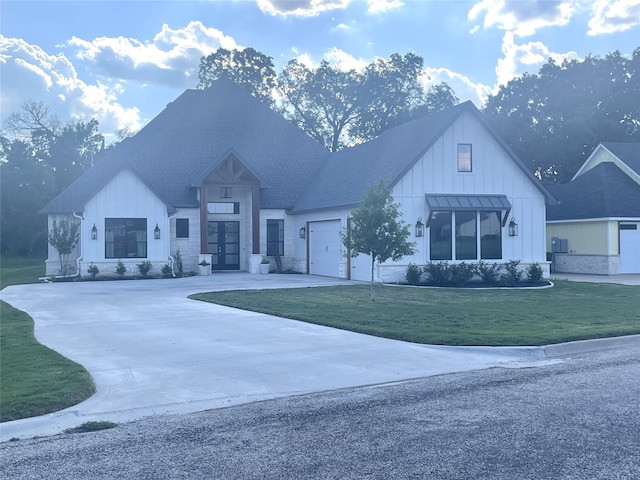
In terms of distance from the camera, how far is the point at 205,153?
33656mm

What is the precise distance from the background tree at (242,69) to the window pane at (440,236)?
110 feet

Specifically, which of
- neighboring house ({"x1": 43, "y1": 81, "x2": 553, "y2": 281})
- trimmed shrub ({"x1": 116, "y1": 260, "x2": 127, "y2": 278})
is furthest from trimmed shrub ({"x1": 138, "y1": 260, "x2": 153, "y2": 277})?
trimmed shrub ({"x1": 116, "y1": 260, "x2": 127, "y2": 278})

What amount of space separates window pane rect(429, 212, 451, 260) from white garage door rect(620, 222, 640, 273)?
376 inches

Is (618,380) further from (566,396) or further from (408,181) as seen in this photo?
(408,181)

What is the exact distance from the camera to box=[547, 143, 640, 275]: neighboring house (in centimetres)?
2928

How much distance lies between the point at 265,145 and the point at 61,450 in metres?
30.1

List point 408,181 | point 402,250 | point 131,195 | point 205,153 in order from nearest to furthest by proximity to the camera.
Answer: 1. point 402,250
2. point 408,181
3. point 131,195
4. point 205,153

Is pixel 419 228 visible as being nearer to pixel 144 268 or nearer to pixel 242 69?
pixel 144 268

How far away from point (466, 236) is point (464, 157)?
3011 mm

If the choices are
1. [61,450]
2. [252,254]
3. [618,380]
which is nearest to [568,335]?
[618,380]

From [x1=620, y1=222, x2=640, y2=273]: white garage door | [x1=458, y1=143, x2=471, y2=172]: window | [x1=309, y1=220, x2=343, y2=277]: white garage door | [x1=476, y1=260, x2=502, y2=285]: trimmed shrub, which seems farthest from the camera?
[x1=620, y1=222, x2=640, y2=273]: white garage door

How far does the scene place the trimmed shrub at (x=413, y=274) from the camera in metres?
24.0

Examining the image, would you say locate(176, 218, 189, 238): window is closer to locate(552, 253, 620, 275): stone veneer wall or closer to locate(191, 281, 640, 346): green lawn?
locate(191, 281, 640, 346): green lawn

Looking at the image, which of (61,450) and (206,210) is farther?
(206,210)
